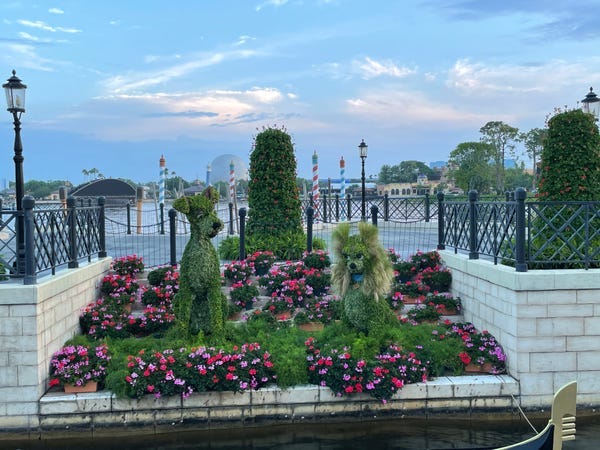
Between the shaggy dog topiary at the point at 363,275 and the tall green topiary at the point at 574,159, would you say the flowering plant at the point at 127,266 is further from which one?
the tall green topiary at the point at 574,159

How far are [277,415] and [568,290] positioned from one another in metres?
4.12

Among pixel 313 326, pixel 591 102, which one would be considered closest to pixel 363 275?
pixel 313 326

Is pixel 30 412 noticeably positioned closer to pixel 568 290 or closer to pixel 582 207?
pixel 568 290

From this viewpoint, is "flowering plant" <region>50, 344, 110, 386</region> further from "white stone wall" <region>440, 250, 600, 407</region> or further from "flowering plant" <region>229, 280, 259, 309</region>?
"white stone wall" <region>440, 250, 600, 407</region>

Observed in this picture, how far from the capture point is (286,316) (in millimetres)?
8906

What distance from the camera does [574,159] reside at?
7.57 meters

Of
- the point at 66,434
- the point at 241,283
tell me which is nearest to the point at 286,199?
the point at 241,283

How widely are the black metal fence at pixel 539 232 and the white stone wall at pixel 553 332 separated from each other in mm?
301

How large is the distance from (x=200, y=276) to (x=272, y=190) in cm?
505

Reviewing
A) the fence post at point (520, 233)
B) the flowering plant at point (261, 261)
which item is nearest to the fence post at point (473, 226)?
the fence post at point (520, 233)

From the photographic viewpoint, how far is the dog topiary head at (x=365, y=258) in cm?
709

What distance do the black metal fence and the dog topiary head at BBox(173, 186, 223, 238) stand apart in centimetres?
405

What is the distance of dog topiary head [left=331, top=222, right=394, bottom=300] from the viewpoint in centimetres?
709

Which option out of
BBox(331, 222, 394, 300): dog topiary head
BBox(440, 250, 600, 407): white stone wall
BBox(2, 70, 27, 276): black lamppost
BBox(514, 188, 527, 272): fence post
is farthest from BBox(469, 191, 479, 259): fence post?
BBox(2, 70, 27, 276): black lamppost
